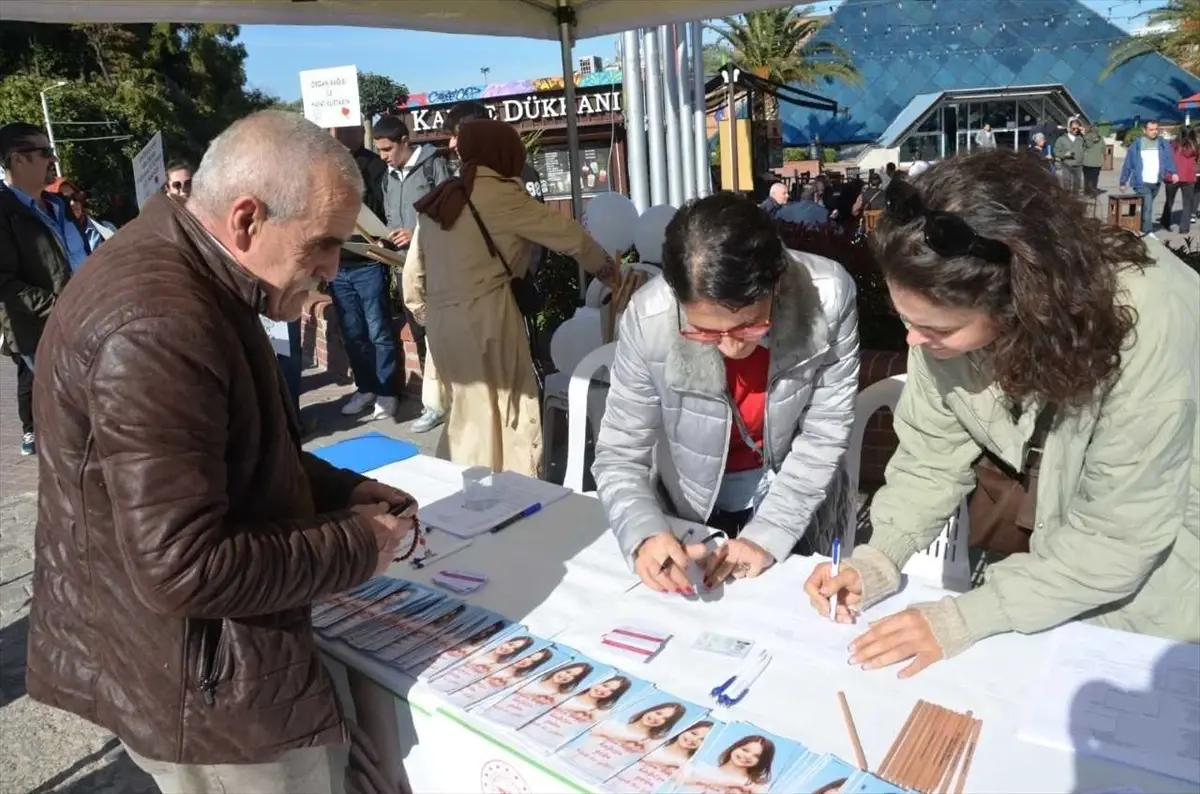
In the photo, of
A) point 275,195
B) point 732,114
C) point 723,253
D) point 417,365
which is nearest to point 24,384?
point 417,365

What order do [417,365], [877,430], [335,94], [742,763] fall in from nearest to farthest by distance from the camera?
[742,763] → [877,430] → [417,365] → [335,94]

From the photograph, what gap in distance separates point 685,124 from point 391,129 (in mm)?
3337

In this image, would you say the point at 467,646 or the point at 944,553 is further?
the point at 944,553

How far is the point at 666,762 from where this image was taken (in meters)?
1.20

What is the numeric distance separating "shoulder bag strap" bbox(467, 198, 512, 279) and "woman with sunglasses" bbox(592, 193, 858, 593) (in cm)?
170

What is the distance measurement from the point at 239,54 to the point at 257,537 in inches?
1293

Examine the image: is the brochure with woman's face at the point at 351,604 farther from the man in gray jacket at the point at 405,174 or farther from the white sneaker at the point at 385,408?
the white sneaker at the point at 385,408

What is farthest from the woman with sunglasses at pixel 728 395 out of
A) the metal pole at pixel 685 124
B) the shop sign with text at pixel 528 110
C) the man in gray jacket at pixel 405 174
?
the shop sign with text at pixel 528 110

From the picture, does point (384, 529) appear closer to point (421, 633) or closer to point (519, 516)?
point (421, 633)

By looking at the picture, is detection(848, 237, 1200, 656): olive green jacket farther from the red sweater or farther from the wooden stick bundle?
the red sweater

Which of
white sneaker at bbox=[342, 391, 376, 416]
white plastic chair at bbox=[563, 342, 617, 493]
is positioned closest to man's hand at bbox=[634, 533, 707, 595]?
white plastic chair at bbox=[563, 342, 617, 493]

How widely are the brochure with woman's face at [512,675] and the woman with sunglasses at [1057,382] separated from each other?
0.50 meters

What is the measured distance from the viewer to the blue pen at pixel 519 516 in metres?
2.04

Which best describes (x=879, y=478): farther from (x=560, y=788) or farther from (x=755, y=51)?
(x=755, y=51)
